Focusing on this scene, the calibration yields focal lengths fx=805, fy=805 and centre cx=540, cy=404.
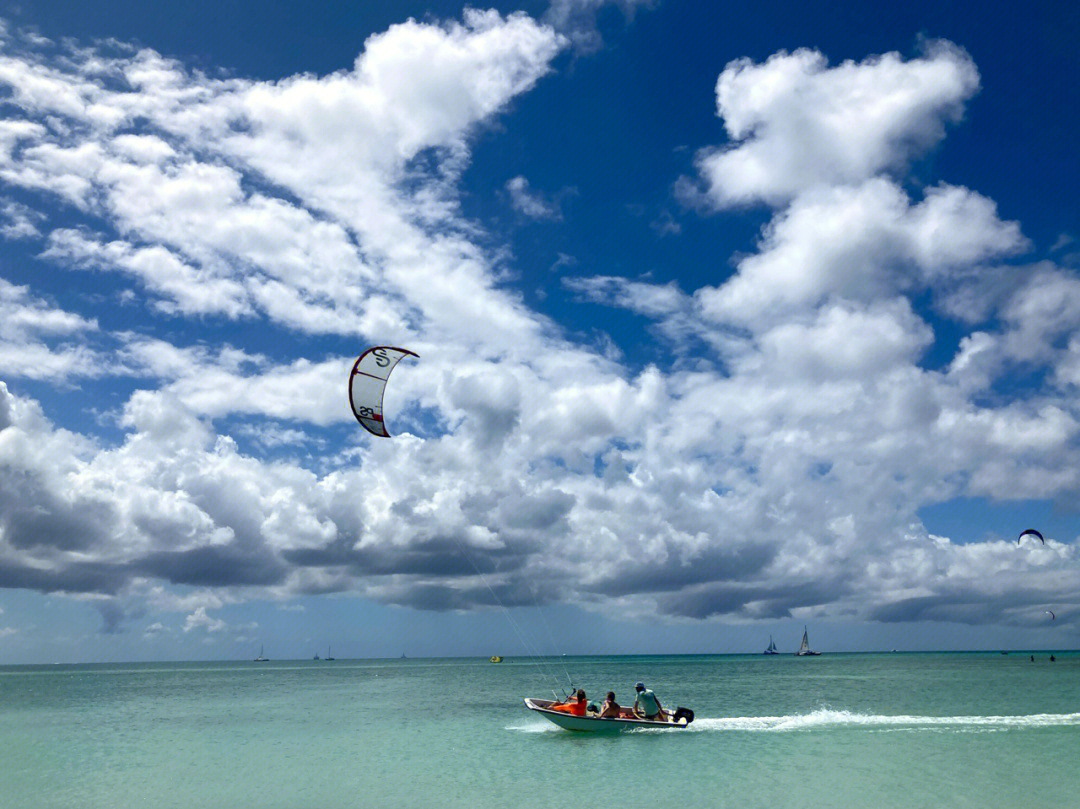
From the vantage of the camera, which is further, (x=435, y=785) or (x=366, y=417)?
(x=366, y=417)

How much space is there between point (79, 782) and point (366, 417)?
1086 centimetres

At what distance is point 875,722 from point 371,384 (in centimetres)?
2034

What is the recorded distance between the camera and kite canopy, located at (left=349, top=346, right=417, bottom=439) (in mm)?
19844

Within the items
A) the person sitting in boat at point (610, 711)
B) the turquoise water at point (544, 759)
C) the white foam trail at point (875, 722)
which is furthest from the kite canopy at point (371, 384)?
the white foam trail at point (875, 722)

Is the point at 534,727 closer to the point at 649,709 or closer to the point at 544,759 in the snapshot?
the point at 649,709

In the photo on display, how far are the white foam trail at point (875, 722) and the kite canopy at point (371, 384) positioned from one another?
14.2 meters

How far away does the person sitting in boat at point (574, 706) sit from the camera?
23812 mm

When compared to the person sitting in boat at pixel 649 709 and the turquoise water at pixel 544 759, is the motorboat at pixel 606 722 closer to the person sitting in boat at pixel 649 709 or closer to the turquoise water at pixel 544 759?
the person sitting in boat at pixel 649 709

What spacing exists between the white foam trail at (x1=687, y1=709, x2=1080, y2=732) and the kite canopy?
1416 cm

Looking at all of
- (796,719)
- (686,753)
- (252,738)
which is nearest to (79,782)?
(252,738)

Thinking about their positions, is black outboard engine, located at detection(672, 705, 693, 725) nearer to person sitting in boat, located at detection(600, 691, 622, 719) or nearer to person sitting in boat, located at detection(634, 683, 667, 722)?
person sitting in boat, located at detection(634, 683, 667, 722)

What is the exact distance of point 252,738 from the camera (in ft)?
86.4

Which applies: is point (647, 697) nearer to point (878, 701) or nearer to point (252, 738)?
point (252, 738)

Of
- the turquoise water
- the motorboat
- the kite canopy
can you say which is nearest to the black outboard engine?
the motorboat
